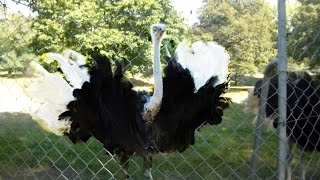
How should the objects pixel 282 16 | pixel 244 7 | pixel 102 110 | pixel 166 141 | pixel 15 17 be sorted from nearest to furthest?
pixel 282 16 < pixel 15 17 < pixel 102 110 < pixel 166 141 < pixel 244 7

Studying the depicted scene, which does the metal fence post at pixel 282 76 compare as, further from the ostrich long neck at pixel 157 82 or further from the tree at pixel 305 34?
the ostrich long neck at pixel 157 82

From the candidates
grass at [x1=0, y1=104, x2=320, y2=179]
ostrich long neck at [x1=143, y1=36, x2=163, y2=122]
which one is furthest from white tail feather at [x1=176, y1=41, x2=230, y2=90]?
grass at [x1=0, y1=104, x2=320, y2=179]

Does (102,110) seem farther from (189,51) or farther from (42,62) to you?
(189,51)

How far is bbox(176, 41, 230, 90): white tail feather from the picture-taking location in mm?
2635

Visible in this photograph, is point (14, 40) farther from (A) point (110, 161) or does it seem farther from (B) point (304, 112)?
(A) point (110, 161)

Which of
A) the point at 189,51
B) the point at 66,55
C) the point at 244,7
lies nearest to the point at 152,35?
A: the point at 189,51

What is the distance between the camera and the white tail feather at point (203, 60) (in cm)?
263

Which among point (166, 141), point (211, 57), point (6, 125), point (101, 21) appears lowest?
point (6, 125)

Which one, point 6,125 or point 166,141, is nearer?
point 166,141

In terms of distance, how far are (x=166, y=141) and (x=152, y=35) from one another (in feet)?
1.86

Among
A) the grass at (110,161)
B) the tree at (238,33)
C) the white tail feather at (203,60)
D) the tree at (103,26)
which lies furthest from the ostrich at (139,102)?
the grass at (110,161)

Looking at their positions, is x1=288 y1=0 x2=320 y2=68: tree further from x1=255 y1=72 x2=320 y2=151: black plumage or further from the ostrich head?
the ostrich head

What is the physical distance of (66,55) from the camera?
2.41m

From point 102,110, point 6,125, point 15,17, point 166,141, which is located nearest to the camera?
point 15,17
